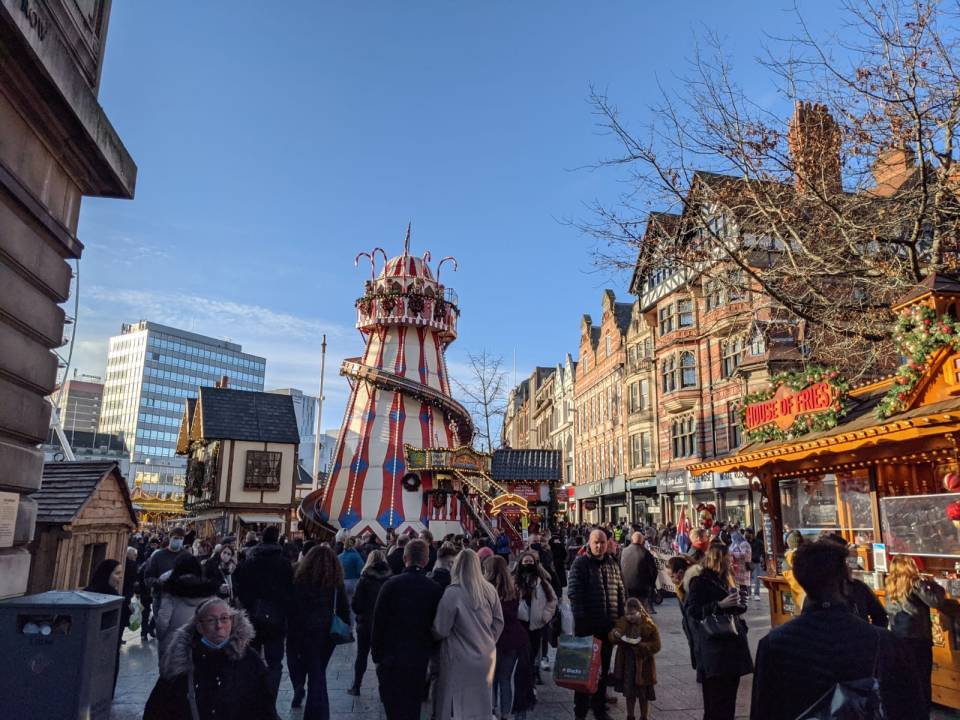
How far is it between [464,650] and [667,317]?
31.9 metres

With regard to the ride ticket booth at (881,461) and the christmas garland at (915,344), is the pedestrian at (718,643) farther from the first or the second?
the christmas garland at (915,344)

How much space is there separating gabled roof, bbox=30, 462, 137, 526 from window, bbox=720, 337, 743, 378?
82.8 ft

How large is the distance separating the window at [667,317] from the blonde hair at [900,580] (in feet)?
94.8

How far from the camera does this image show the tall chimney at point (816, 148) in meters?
11.9

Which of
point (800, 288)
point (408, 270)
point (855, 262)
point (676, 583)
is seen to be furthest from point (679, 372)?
point (676, 583)

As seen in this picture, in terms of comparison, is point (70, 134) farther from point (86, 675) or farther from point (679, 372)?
point (679, 372)

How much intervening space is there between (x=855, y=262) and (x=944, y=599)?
25.6 ft

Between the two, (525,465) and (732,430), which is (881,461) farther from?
(525,465)

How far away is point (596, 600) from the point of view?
7.11m

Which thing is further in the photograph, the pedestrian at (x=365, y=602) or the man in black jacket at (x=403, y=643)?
the pedestrian at (x=365, y=602)

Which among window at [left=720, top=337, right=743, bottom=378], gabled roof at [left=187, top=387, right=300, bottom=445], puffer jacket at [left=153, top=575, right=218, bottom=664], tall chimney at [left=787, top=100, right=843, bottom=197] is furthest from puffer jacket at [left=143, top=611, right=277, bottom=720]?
window at [left=720, top=337, right=743, bottom=378]

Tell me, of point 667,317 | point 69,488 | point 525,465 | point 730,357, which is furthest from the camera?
point 525,465

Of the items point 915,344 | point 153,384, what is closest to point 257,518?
point 915,344

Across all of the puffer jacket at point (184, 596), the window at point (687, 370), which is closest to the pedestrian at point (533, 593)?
the puffer jacket at point (184, 596)
